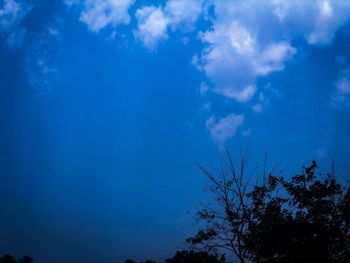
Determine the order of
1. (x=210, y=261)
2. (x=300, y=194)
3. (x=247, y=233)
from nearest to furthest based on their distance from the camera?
1. (x=247, y=233)
2. (x=300, y=194)
3. (x=210, y=261)

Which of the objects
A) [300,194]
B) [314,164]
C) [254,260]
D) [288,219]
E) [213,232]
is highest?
[314,164]

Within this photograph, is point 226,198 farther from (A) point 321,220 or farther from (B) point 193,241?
(A) point 321,220

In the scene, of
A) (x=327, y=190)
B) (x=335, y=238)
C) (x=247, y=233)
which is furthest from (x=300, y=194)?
(x=247, y=233)

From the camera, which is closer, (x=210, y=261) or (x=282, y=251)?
(x=282, y=251)

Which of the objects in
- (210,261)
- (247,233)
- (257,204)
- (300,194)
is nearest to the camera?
(247,233)

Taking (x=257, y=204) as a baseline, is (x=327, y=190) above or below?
above

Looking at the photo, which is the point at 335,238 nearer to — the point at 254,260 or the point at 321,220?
the point at 321,220

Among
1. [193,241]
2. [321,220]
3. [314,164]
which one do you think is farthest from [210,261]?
[314,164]

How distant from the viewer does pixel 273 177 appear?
1783cm

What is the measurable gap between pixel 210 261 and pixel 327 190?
30.3 feet

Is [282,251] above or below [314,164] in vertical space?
below

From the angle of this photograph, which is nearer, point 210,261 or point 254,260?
point 254,260

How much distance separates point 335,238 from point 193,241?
7.84m

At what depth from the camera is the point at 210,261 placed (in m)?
20.9
